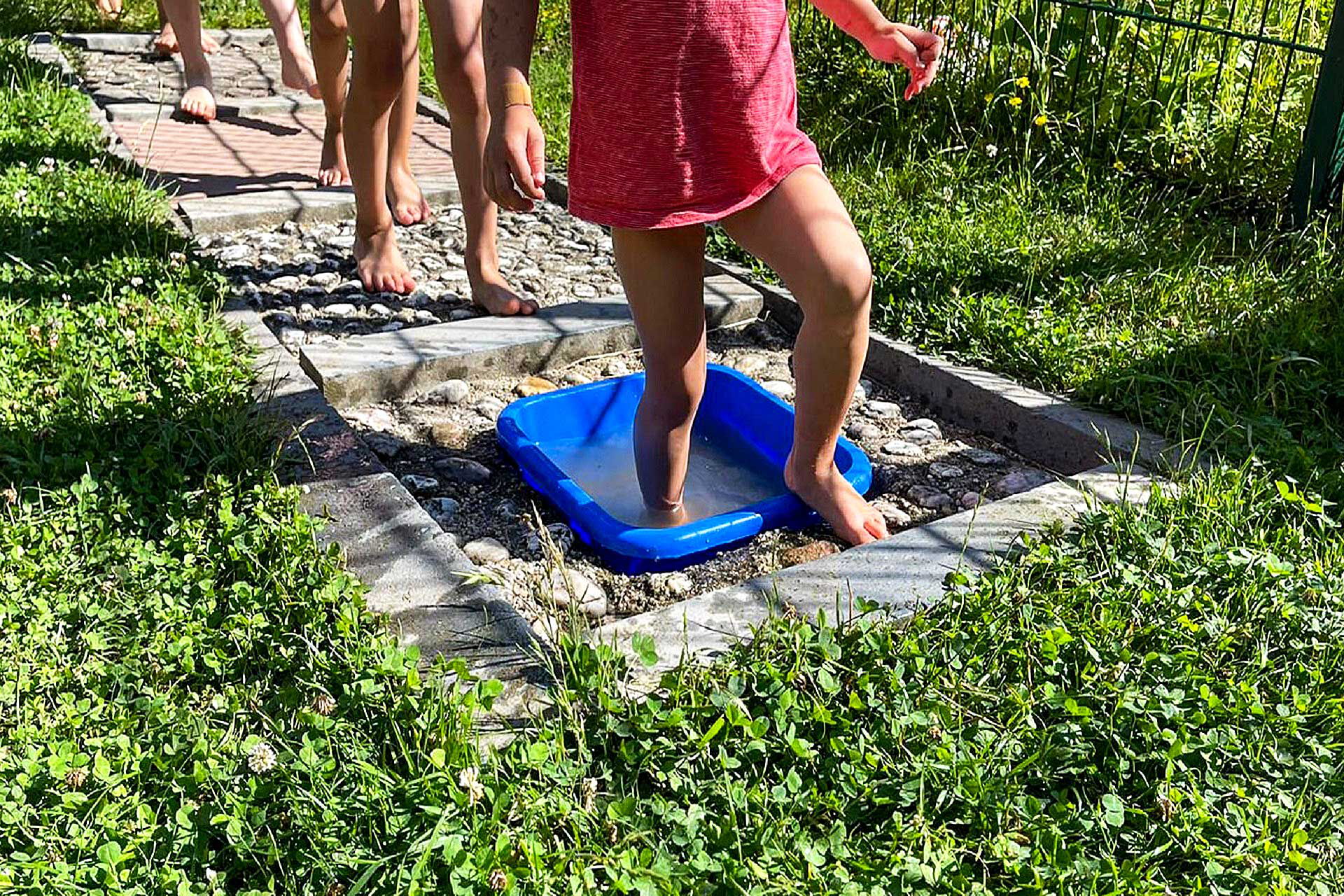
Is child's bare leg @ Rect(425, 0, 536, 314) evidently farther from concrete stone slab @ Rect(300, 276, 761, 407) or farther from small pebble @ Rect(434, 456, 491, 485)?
small pebble @ Rect(434, 456, 491, 485)

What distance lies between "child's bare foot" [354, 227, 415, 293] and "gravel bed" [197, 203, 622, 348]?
1.7 inches

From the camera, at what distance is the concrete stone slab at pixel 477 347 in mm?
3049

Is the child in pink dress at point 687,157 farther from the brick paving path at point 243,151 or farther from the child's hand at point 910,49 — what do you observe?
the brick paving path at point 243,151

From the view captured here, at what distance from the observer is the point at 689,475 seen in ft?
9.43

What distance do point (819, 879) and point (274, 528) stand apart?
3.91ft

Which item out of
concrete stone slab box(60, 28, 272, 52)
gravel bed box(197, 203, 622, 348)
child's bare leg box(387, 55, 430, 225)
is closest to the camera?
gravel bed box(197, 203, 622, 348)

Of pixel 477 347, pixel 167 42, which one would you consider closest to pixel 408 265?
pixel 477 347

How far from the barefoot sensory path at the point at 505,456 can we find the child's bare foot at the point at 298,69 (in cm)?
52

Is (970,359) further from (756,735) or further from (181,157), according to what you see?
(181,157)

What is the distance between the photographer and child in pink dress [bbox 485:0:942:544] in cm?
210

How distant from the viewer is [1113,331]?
309 centimetres

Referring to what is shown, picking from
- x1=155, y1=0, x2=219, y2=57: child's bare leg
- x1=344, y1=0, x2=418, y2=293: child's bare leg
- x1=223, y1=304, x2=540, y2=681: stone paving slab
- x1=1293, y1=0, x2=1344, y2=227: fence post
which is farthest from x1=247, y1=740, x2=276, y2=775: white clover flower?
x1=155, y1=0, x2=219, y2=57: child's bare leg

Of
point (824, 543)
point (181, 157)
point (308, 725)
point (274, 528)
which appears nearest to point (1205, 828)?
point (824, 543)

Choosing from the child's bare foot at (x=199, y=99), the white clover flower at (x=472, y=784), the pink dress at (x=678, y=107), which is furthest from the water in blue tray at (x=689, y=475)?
the child's bare foot at (x=199, y=99)
